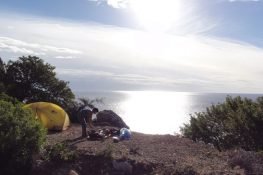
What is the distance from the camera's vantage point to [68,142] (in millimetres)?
17359

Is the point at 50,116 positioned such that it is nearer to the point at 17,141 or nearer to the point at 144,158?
the point at 144,158

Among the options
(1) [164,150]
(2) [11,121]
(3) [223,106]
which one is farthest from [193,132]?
(2) [11,121]

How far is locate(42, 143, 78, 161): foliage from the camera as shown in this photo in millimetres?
14805

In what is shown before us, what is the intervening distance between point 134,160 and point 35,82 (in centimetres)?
1415

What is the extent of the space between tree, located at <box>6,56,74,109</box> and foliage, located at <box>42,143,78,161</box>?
11.6 m

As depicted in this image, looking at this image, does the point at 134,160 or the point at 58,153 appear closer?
the point at 58,153

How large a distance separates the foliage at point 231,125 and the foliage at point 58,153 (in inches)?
403

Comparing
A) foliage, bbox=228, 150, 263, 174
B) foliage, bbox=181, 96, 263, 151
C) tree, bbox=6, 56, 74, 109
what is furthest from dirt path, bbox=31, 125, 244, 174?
tree, bbox=6, 56, 74, 109

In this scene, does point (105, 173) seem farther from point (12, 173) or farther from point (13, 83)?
point (13, 83)

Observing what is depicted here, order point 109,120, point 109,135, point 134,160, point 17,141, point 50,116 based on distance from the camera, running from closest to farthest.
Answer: point 17,141 < point 134,160 < point 109,135 < point 50,116 < point 109,120

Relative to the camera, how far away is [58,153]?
587 inches

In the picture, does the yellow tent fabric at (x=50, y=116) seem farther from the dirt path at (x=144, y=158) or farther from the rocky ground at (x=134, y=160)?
the rocky ground at (x=134, y=160)

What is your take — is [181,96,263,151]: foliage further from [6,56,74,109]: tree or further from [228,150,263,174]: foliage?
[6,56,74,109]: tree

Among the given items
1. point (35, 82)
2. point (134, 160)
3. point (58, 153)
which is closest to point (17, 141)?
point (58, 153)
